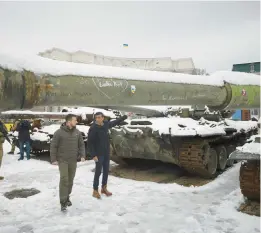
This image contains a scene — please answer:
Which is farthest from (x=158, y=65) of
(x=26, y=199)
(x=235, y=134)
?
(x=26, y=199)

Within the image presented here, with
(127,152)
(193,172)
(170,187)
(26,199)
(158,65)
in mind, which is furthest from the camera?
(158,65)

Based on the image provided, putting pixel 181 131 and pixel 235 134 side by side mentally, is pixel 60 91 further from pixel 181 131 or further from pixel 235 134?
pixel 235 134

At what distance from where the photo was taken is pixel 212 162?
720 centimetres

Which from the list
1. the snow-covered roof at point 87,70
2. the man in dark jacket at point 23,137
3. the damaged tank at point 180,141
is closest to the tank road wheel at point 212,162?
the damaged tank at point 180,141

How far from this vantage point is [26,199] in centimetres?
512

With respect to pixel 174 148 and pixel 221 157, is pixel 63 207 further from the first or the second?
pixel 221 157

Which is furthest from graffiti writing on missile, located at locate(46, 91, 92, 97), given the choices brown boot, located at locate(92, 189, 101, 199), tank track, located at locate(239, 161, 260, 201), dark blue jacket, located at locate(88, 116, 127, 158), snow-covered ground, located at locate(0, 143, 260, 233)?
brown boot, located at locate(92, 189, 101, 199)

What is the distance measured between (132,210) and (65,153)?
4.38ft

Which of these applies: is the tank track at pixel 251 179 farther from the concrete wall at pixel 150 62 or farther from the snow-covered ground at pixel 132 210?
the concrete wall at pixel 150 62

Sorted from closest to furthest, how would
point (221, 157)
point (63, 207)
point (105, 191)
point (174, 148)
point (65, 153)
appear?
point (63, 207) → point (65, 153) → point (105, 191) → point (174, 148) → point (221, 157)

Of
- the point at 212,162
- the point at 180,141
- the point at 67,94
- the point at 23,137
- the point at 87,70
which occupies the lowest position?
the point at 212,162

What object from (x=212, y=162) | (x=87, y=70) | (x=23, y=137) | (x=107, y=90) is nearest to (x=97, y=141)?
(x=107, y=90)

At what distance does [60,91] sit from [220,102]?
2436 millimetres

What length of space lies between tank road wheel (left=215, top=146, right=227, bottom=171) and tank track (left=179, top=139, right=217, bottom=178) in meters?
0.82
